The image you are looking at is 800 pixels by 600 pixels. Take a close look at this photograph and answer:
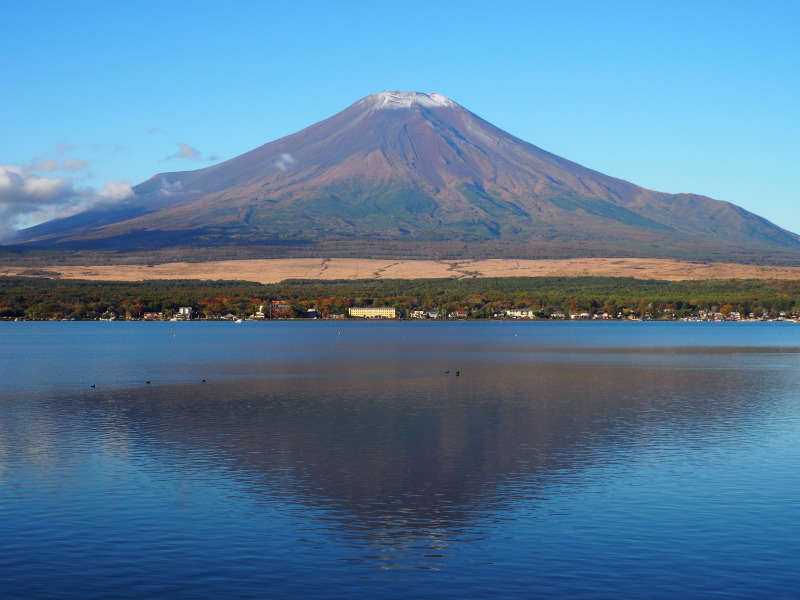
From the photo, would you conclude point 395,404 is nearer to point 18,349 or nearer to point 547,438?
point 547,438

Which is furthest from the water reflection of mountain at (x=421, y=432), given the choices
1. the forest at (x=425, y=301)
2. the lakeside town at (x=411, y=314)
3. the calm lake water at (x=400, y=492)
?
the forest at (x=425, y=301)

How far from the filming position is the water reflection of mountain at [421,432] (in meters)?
21.0

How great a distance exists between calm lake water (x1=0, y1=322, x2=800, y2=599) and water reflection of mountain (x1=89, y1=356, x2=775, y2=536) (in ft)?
0.38

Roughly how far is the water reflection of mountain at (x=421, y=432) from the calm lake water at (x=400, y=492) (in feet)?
0.38

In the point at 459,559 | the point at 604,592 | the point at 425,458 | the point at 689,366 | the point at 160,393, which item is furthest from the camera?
the point at 689,366

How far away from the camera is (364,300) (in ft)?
614

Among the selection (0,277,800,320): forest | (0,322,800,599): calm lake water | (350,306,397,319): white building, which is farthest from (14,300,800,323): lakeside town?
(0,322,800,599): calm lake water

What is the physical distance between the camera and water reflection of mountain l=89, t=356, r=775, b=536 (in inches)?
826

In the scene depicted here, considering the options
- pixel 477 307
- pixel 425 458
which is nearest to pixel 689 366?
pixel 425 458

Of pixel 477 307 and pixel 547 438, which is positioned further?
pixel 477 307

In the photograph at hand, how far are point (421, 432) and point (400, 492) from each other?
9539mm

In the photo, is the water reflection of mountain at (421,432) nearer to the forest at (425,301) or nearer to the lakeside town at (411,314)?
the lakeside town at (411,314)

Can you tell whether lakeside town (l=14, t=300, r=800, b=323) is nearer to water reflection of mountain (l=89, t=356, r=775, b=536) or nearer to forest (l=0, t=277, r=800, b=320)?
forest (l=0, t=277, r=800, b=320)

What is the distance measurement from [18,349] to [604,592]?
3083 inches
